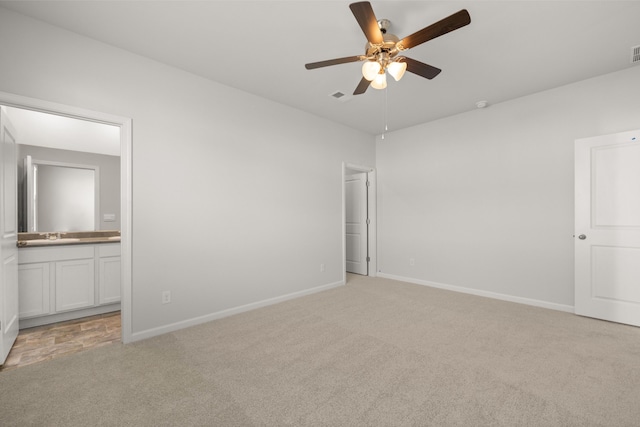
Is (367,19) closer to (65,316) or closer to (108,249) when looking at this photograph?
(108,249)

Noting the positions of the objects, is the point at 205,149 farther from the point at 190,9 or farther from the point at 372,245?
the point at 372,245

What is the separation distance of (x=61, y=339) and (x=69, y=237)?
5.48 feet

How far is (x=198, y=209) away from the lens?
3.12 meters

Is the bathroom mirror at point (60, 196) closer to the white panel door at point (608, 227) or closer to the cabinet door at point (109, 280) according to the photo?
the cabinet door at point (109, 280)

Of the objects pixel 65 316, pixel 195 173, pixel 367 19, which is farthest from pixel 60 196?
pixel 367 19

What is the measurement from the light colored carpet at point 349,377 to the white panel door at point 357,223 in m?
2.46

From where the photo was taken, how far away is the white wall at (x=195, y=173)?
2389mm

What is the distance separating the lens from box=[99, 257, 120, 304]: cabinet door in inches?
139

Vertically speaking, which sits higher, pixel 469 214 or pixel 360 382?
pixel 469 214

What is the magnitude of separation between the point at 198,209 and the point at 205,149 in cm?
68

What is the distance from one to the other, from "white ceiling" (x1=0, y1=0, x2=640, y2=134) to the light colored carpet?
2748mm

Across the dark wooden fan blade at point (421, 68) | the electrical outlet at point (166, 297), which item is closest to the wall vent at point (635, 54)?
the dark wooden fan blade at point (421, 68)

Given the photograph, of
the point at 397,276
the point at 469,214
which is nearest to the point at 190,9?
the point at 469,214

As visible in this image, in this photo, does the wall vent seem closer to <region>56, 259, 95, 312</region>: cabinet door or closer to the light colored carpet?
the light colored carpet
